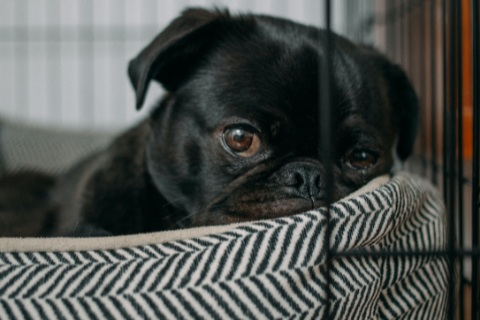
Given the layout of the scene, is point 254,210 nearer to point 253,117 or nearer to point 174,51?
point 253,117

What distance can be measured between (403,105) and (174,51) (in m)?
0.83

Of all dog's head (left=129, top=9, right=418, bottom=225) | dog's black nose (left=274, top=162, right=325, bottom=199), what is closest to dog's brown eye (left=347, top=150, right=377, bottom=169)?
dog's head (left=129, top=9, right=418, bottom=225)

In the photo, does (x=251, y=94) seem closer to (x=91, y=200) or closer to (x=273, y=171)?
(x=273, y=171)

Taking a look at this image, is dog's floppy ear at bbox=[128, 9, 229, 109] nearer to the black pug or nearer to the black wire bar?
the black pug

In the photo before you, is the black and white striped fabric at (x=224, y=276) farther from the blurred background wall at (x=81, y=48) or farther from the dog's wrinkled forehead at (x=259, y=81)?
the blurred background wall at (x=81, y=48)

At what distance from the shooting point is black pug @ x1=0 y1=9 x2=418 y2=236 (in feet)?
3.00

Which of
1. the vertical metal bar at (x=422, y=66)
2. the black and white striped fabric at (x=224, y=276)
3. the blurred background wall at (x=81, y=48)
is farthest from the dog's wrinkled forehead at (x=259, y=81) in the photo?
the blurred background wall at (x=81, y=48)

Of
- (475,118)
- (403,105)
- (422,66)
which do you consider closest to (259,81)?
(475,118)

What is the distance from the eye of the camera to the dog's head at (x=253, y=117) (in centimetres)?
91

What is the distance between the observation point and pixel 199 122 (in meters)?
1.02

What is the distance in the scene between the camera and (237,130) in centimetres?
94

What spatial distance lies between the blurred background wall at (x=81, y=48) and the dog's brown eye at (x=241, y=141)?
7.21 feet

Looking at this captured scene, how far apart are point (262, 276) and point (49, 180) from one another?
5.44 ft

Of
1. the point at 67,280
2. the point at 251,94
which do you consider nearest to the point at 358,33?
the point at 251,94
